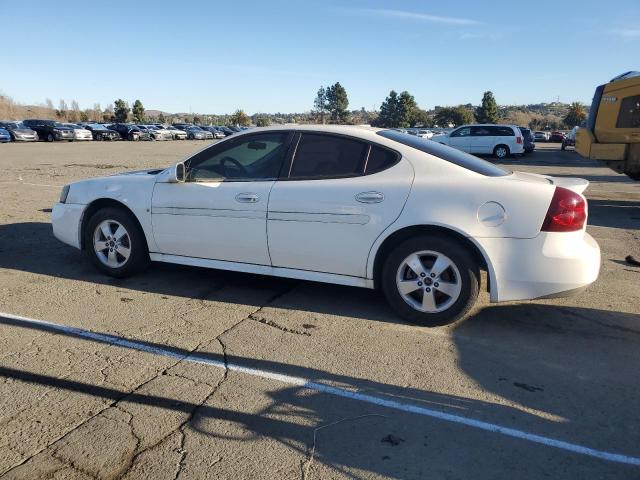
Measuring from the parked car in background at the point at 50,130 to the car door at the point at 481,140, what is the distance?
2937 cm

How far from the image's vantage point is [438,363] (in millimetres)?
3721

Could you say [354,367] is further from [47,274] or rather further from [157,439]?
[47,274]

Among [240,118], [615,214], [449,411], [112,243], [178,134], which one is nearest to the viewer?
[449,411]

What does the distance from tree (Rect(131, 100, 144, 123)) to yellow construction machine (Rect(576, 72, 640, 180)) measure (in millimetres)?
94226

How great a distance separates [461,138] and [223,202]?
24.1m

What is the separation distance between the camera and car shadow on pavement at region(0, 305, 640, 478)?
269 centimetres

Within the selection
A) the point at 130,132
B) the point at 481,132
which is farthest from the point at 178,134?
the point at 481,132

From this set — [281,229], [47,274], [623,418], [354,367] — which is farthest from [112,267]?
[623,418]

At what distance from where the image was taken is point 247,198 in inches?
188

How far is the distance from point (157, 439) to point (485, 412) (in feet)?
6.04

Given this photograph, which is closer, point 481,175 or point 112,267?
point 481,175

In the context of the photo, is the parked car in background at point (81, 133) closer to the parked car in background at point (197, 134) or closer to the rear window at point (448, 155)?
the parked car in background at point (197, 134)

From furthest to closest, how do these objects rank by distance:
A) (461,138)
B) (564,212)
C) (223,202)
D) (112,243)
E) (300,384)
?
1. (461,138)
2. (112,243)
3. (223,202)
4. (564,212)
5. (300,384)

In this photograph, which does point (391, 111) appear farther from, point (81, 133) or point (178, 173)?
point (178, 173)
